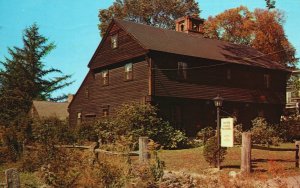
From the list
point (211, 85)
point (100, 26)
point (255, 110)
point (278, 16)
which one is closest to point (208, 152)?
point (211, 85)

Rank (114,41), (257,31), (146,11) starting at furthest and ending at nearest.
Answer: (146,11)
(257,31)
(114,41)

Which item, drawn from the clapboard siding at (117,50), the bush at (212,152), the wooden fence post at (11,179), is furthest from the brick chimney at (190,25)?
the wooden fence post at (11,179)

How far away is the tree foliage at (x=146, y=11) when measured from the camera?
57.7 m

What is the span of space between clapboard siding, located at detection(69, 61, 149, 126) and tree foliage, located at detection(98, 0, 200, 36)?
65.8 feet

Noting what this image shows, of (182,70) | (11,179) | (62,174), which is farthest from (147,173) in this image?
(182,70)

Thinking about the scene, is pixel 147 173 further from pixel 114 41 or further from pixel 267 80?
pixel 267 80

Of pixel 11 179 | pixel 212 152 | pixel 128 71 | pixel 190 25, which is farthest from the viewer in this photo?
pixel 190 25

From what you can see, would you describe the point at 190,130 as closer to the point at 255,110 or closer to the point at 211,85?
the point at 211,85

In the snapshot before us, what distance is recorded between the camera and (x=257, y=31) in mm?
48250

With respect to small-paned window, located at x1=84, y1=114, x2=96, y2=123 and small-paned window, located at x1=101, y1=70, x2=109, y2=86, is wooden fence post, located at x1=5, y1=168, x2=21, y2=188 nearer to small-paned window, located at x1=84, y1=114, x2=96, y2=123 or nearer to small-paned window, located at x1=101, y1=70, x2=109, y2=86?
small-paned window, located at x1=101, y1=70, x2=109, y2=86

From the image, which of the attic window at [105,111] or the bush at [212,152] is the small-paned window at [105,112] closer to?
the attic window at [105,111]

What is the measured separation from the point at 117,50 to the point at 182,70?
6.19 metres

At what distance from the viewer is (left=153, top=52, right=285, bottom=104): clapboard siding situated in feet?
94.9

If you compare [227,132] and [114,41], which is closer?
[227,132]
